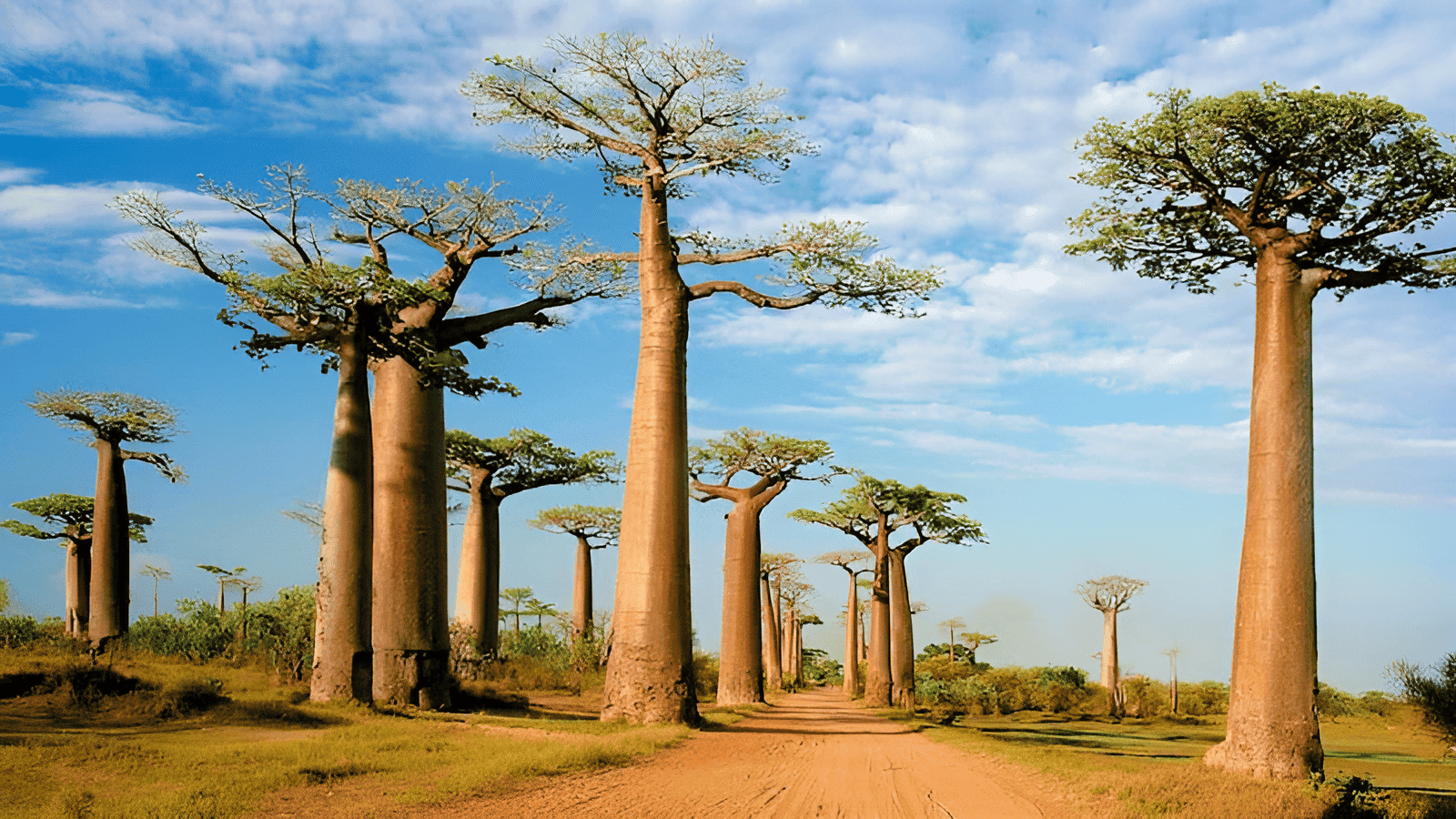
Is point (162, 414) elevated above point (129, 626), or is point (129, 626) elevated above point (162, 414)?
point (162, 414)

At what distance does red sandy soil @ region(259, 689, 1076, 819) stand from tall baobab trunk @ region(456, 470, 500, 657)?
15203 millimetres

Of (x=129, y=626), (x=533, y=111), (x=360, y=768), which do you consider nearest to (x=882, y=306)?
(x=533, y=111)

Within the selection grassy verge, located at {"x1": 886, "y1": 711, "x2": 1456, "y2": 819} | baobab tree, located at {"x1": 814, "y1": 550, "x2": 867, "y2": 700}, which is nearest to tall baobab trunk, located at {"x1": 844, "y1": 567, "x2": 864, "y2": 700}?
baobab tree, located at {"x1": 814, "y1": 550, "x2": 867, "y2": 700}

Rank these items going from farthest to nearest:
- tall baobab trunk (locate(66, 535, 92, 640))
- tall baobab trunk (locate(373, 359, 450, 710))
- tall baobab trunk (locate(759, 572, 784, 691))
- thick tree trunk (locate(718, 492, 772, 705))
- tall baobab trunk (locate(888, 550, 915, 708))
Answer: tall baobab trunk (locate(759, 572, 784, 691)) < tall baobab trunk (locate(66, 535, 92, 640)) < tall baobab trunk (locate(888, 550, 915, 708)) < thick tree trunk (locate(718, 492, 772, 705)) < tall baobab trunk (locate(373, 359, 450, 710))

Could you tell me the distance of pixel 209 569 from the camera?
1746 inches

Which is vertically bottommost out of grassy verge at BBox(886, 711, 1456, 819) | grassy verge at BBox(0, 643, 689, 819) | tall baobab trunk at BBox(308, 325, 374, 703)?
grassy verge at BBox(886, 711, 1456, 819)

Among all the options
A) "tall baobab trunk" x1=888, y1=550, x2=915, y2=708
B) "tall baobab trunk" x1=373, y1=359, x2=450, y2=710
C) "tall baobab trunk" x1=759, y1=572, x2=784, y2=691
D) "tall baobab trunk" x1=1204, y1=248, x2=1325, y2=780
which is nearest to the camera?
A: "tall baobab trunk" x1=1204, y1=248, x2=1325, y2=780

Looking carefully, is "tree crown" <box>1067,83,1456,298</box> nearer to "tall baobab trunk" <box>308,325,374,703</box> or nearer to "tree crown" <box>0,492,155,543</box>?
"tall baobab trunk" <box>308,325,374,703</box>

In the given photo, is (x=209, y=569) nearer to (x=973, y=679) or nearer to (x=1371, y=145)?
(x=973, y=679)

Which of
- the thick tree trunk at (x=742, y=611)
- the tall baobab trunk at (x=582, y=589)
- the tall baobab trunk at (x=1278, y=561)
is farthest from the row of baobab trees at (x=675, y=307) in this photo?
the tall baobab trunk at (x=582, y=589)

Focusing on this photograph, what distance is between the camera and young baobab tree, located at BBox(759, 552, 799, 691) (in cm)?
3616

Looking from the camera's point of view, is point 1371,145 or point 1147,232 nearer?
point 1371,145

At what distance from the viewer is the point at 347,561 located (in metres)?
13.4

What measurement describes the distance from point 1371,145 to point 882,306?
23.8 ft
